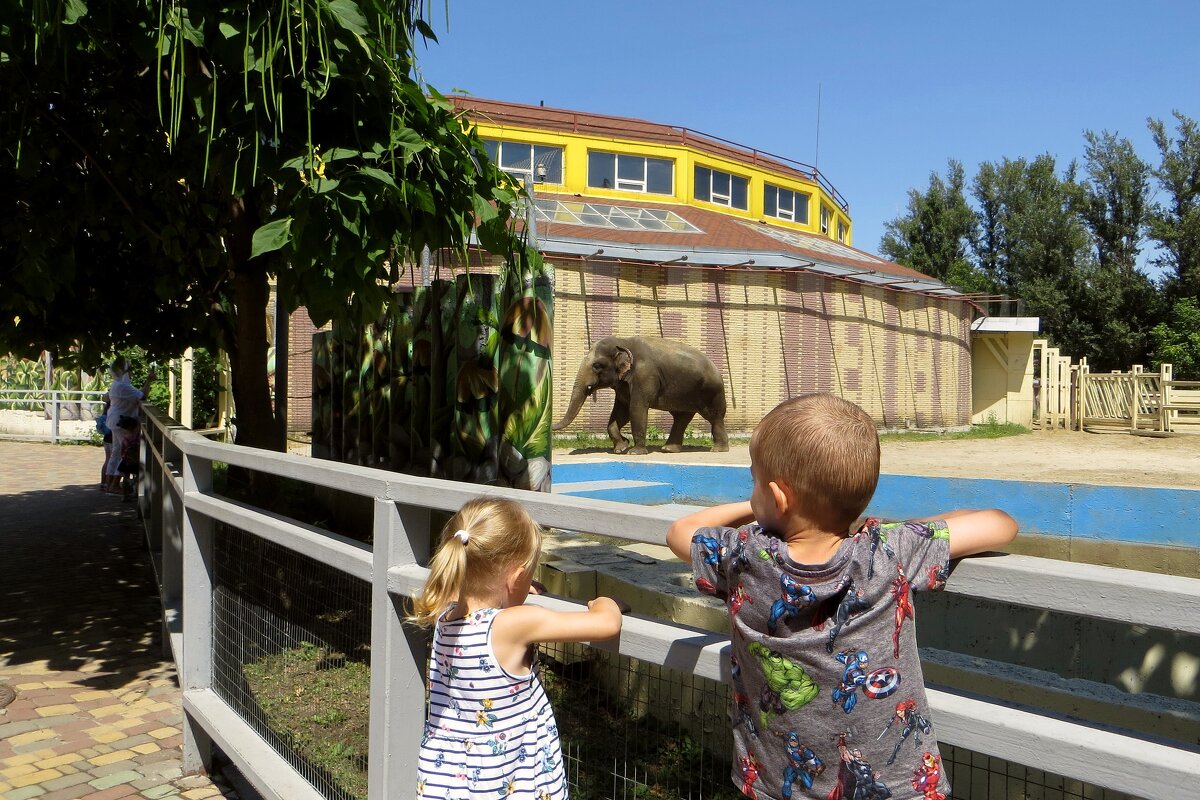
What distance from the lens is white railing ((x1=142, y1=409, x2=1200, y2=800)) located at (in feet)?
4.36

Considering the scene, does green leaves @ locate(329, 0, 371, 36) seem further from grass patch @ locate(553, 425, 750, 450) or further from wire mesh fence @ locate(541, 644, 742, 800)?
grass patch @ locate(553, 425, 750, 450)

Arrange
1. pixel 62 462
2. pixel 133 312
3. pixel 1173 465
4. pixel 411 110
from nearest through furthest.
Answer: pixel 411 110 → pixel 133 312 → pixel 1173 465 → pixel 62 462

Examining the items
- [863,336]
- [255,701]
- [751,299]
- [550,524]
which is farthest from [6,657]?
[863,336]

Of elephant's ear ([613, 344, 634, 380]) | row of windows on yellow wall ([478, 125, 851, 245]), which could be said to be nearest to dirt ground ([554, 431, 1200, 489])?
elephant's ear ([613, 344, 634, 380])

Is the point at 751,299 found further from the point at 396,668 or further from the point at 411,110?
the point at 396,668

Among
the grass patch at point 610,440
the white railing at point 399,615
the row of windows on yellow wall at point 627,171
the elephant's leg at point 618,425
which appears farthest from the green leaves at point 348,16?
the row of windows on yellow wall at point 627,171

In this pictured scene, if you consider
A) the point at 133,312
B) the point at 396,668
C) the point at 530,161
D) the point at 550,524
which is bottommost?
the point at 396,668

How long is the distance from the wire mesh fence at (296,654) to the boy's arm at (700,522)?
6.06 ft

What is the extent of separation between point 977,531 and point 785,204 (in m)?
37.5

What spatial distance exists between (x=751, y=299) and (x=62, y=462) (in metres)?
16.5

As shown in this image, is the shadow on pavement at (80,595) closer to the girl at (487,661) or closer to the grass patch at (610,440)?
the girl at (487,661)

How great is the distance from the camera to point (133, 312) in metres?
8.36

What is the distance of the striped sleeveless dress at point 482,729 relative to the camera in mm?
2170

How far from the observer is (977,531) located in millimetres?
1548
